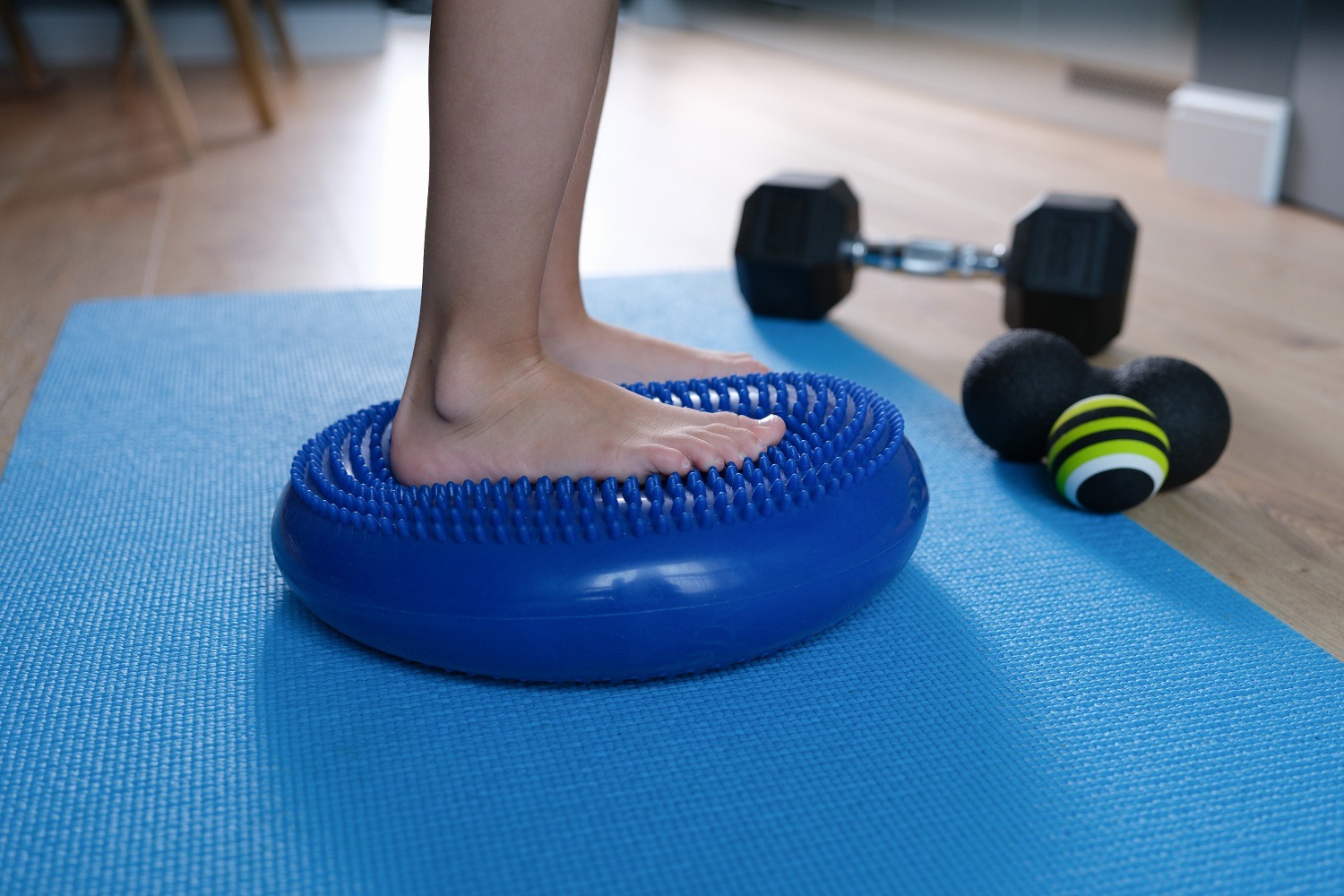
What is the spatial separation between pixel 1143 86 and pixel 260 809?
8.60ft

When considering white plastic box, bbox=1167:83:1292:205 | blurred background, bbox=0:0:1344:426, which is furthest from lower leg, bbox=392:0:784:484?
white plastic box, bbox=1167:83:1292:205

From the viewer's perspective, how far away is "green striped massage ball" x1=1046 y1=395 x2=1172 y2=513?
3.34 feet

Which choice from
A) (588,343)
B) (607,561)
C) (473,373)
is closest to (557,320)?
A: (588,343)

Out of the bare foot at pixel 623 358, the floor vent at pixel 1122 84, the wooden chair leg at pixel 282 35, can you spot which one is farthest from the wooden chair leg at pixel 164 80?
the floor vent at pixel 1122 84

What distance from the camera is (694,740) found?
77 cm

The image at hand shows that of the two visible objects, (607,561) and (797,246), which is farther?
(797,246)

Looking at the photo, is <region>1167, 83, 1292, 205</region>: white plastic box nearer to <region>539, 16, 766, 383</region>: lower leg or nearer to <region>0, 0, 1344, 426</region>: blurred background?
<region>0, 0, 1344, 426</region>: blurred background

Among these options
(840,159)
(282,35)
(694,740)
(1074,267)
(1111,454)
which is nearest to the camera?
(694,740)

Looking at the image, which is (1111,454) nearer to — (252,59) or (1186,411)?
(1186,411)

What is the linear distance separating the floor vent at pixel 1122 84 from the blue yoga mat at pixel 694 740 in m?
1.93

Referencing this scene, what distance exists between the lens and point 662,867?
26.2 inches

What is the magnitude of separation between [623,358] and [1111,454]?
1.48 feet

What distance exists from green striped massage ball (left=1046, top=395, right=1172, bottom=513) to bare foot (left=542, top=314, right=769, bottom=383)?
29 centimetres

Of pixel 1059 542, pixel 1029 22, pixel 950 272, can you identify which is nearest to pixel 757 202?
pixel 950 272
